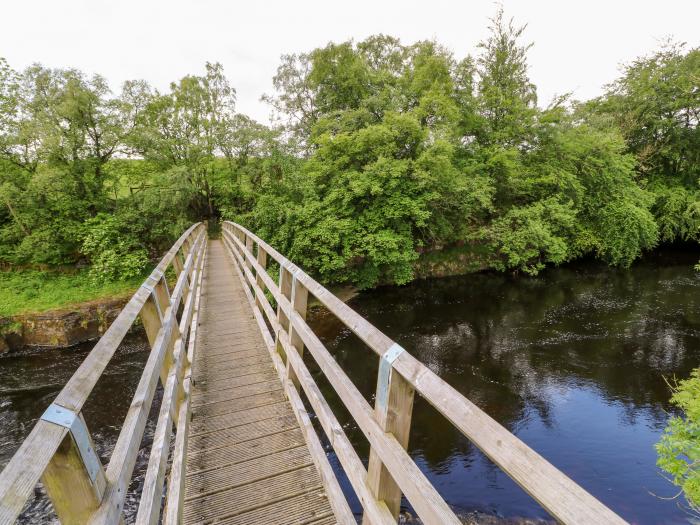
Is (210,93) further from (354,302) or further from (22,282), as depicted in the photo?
(354,302)

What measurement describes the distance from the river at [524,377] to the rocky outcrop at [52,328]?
2.23 ft

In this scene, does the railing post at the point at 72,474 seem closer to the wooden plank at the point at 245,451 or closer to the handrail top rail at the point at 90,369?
the handrail top rail at the point at 90,369

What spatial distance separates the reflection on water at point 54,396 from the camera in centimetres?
552

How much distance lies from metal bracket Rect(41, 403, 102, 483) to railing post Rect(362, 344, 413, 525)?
3.19 ft

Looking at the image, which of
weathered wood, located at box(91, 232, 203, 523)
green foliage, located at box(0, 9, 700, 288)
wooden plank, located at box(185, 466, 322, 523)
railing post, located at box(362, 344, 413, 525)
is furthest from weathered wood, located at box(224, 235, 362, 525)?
green foliage, located at box(0, 9, 700, 288)

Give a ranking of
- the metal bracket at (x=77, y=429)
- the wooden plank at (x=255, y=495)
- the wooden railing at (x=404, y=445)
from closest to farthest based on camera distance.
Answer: the wooden railing at (x=404, y=445), the metal bracket at (x=77, y=429), the wooden plank at (x=255, y=495)

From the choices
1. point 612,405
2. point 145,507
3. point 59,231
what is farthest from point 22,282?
point 612,405

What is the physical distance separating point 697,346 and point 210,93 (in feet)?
76.3

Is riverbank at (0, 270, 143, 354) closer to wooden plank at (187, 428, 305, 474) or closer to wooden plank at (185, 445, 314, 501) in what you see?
wooden plank at (187, 428, 305, 474)

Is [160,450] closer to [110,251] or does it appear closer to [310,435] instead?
[310,435]

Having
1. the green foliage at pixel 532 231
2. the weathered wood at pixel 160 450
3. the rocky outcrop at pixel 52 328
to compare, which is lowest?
the rocky outcrop at pixel 52 328

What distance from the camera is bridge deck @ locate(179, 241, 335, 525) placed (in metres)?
2.14

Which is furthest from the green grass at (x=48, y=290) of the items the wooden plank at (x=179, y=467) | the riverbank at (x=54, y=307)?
the wooden plank at (x=179, y=467)

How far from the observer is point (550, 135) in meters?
16.1
